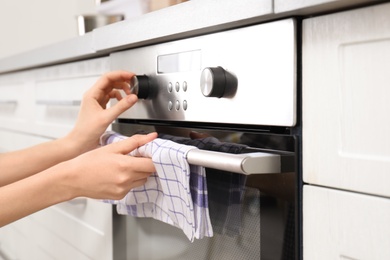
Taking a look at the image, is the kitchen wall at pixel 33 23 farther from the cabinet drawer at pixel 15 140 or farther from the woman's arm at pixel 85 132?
the woman's arm at pixel 85 132

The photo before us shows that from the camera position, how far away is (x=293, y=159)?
0.57 m

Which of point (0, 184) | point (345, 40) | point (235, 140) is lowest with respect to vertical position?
point (0, 184)

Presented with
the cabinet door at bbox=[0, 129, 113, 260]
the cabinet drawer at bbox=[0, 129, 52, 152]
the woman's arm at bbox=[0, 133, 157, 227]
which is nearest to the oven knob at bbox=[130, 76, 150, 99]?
the woman's arm at bbox=[0, 133, 157, 227]

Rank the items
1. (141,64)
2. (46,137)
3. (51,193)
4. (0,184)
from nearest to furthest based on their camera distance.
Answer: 1. (51,193)
2. (141,64)
3. (0,184)
4. (46,137)

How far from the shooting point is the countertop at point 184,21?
0.54m

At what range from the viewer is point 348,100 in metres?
0.50

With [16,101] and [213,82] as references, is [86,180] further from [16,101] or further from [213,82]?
[16,101]

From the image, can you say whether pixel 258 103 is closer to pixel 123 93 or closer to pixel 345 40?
pixel 345 40

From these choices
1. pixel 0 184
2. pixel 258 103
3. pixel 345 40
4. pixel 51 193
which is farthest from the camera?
pixel 0 184

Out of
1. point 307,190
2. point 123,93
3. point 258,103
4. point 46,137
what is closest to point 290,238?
point 307,190

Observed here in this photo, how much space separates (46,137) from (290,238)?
864 mm

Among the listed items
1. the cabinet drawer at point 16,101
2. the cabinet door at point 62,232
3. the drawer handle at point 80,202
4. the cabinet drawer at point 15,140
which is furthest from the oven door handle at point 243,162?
the cabinet drawer at point 16,101

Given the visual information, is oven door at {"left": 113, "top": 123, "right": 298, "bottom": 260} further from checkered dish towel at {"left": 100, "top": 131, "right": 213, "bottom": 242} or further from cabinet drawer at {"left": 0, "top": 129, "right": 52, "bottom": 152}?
cabinet drawer at {"left": 0, "top": 129, "right": 52, "bottom": 152}

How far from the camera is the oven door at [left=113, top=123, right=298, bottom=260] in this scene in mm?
573
